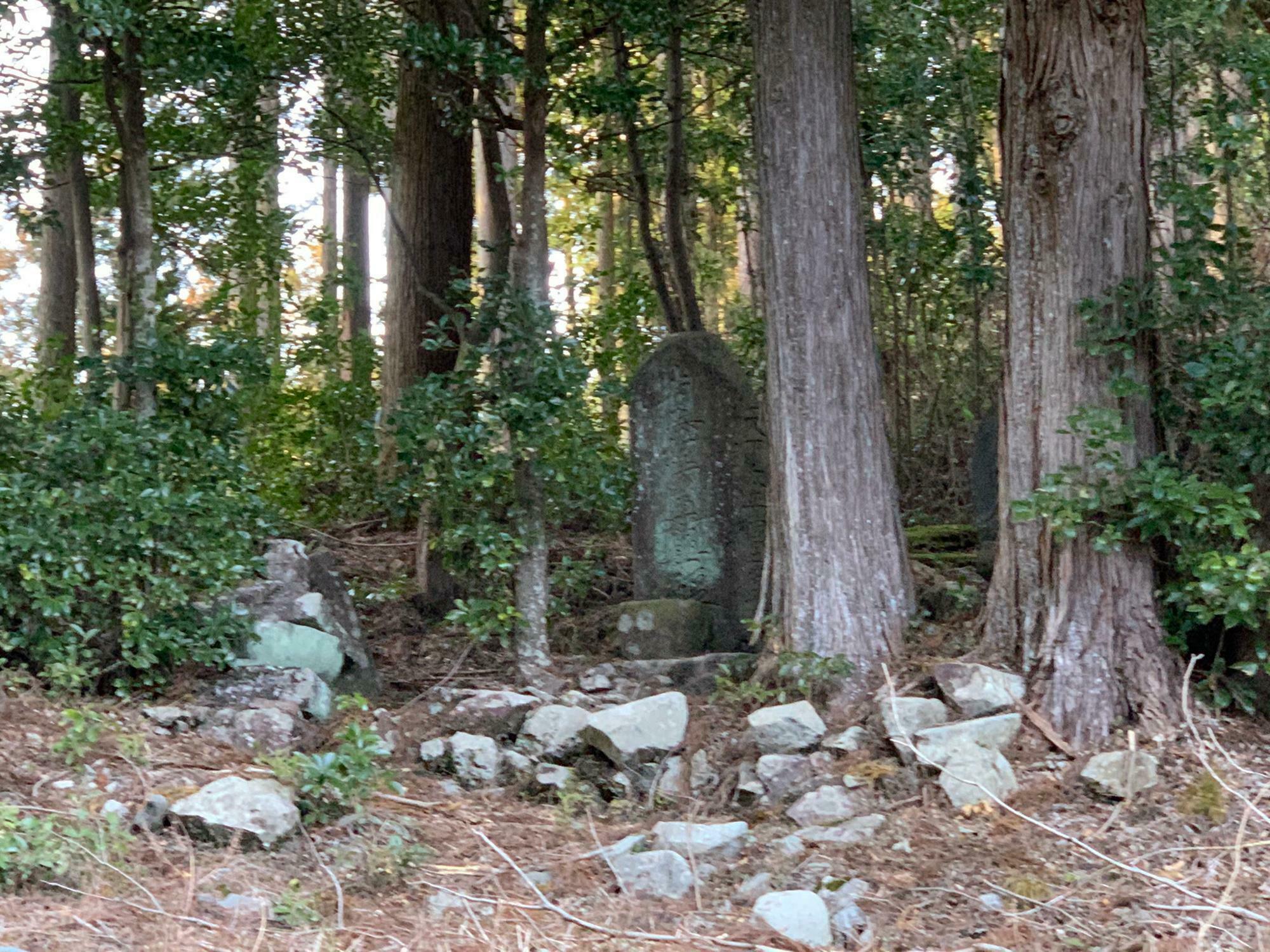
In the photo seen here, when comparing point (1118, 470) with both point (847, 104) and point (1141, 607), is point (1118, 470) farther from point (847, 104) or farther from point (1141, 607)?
point (847, 104)

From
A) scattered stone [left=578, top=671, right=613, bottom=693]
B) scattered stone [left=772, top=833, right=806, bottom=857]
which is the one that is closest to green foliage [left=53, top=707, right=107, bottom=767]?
scattered stone [left=578, top=671, right=613, bottom=693]

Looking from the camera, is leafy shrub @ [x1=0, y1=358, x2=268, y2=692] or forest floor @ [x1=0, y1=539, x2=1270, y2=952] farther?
leafy shrub @ [x1=0, y1=358, x2=268, y2=692]

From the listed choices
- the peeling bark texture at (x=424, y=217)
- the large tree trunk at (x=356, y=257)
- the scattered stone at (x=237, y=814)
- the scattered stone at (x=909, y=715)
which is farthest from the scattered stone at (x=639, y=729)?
the large tree trunk at (x=356, y=257)

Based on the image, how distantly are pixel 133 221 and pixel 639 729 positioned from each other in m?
4.00

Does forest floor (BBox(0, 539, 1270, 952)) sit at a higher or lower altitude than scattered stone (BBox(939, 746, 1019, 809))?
lower

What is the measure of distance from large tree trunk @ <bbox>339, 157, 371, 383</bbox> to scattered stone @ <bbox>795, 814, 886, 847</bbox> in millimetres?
7930

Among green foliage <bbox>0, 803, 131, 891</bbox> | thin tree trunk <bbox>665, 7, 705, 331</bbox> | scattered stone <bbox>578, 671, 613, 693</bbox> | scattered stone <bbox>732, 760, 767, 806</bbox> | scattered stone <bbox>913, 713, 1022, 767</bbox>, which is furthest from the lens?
thin tree trunk <bbox>665, 7, 705, 331</bbox>

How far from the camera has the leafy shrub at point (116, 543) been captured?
5801 millimetres

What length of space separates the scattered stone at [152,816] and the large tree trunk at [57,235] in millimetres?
4041

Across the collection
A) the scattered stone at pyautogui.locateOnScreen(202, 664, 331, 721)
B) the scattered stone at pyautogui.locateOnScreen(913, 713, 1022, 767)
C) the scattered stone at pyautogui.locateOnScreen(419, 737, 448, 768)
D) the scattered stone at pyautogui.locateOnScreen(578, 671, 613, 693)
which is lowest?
the scattered stone at pyautogui.locateOnScreen(419, 737, 448, 768)

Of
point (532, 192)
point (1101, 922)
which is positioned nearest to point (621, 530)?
point (532, 192)

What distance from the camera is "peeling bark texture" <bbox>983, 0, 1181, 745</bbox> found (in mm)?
5508

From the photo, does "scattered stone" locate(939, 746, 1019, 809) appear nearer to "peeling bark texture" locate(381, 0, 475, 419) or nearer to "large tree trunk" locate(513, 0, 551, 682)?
"large tree trunk" locate(513, 0, 551, 682)

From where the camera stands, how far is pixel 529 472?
7.01 m
